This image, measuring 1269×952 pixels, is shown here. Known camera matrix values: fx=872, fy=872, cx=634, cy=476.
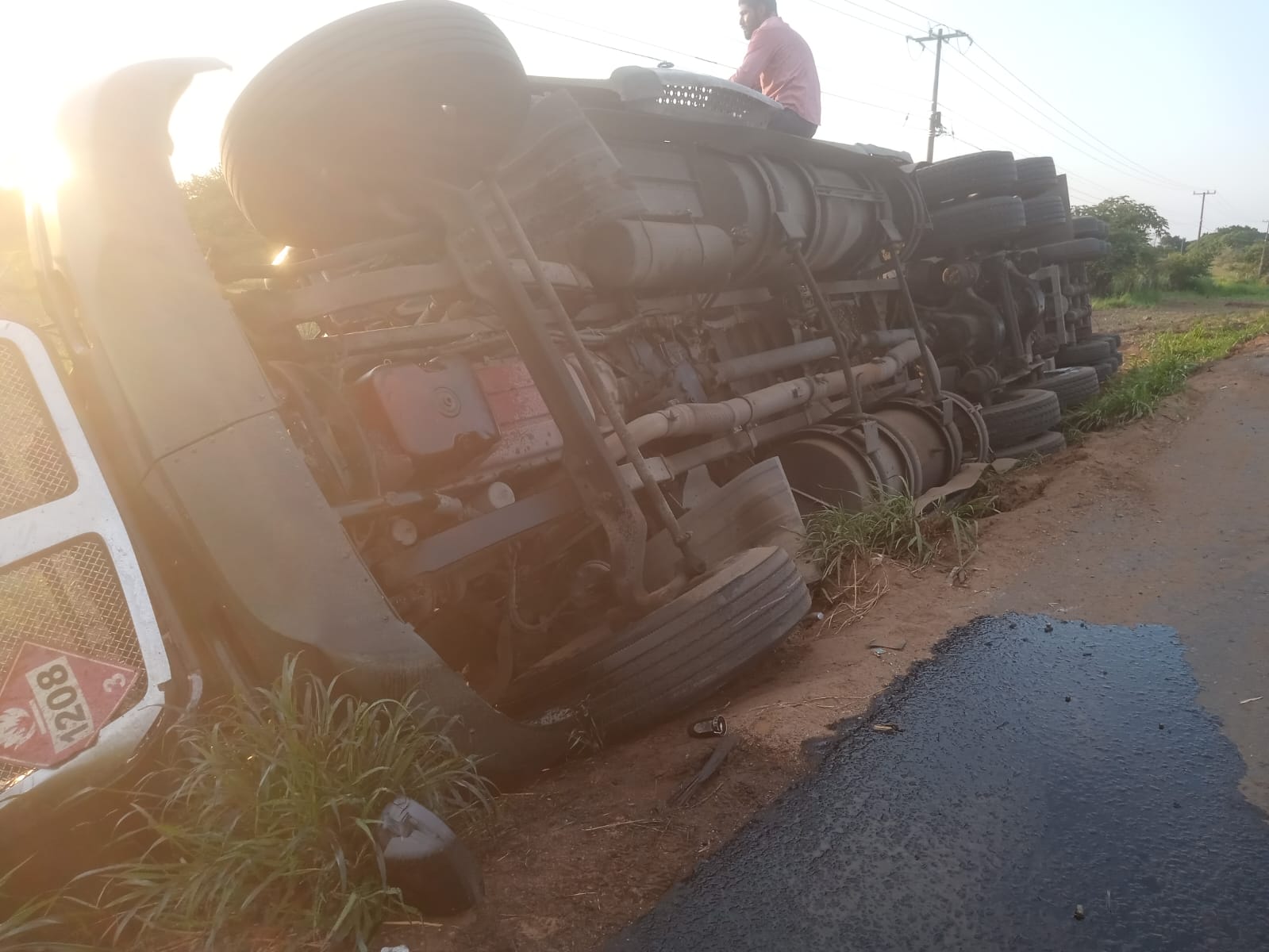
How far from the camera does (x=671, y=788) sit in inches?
91.6

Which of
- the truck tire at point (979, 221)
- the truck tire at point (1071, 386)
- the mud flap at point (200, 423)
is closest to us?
the mud flap at point (200, 423)

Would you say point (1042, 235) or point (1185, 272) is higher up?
point (1042, 235)

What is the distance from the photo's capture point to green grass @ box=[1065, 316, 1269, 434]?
699 cm

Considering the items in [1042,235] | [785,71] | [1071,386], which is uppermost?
[785,71]

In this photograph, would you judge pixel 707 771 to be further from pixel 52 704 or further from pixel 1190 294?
pixel 1190 294

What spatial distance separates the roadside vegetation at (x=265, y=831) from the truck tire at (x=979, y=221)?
616 centimetres

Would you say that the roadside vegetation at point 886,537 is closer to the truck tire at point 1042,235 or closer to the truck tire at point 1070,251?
the truck tire at point 1042,235

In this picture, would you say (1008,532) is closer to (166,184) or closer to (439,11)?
(439,11)

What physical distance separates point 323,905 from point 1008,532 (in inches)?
142

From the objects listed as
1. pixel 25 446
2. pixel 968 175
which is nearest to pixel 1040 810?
pixel 25 446

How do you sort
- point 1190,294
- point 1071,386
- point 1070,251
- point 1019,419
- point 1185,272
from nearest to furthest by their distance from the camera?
point 1019,419 → point 1071,386 → point 1070,251 → point 1190,294 → point 1185,272

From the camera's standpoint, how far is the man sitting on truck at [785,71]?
5.43 m

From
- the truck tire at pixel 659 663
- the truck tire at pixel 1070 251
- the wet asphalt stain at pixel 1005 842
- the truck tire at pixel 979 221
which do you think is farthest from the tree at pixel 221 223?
the truck tire at pixel 1070 251

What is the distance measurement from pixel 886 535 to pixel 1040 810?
2.22m
